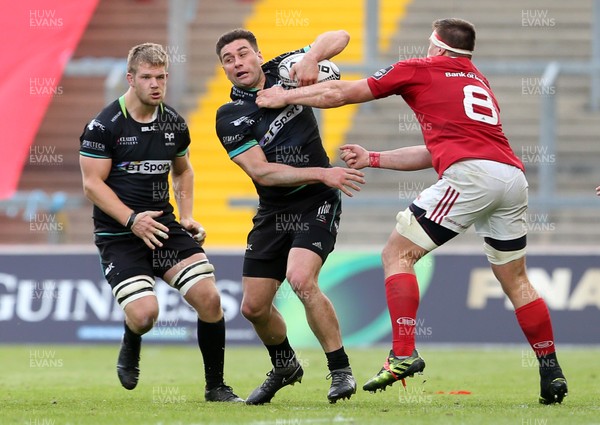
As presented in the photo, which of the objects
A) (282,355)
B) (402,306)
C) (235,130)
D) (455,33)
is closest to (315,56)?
(235,130)

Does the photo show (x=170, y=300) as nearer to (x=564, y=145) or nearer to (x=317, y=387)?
(x=317, y=387)

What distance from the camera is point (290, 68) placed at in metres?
8.06

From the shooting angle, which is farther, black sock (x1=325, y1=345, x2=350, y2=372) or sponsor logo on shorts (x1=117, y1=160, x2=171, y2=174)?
sponsor logo on shorts (x1=117, y1=160, x2=171, y2=174)

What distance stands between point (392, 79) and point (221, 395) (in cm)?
248

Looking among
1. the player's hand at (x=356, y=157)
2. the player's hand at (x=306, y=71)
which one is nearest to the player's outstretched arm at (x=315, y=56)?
the player's hand at (x=306, y=71)

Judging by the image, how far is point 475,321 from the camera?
43.6 feet

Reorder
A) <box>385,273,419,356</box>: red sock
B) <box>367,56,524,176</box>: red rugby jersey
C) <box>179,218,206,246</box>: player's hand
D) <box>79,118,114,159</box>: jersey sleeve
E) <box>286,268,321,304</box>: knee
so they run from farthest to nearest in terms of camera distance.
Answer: <box>179,218,206,246</box>: player's hand
<box>79,118,114,159</box>: jersey sleeve
<box>286,268,321,304</box>: knee
<box>367,56,524,176</box>: red rugby jersey
<box>385,273,419,356</box>: red sock

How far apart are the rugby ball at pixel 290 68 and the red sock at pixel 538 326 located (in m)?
2.05

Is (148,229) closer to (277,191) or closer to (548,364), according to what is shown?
(277,191)

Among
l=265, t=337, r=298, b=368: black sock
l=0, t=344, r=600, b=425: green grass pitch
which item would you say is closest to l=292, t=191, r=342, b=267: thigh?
l=265, t=337, r=298, b=368: black sock

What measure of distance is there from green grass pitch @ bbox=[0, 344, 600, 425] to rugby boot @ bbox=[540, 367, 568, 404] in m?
0.09

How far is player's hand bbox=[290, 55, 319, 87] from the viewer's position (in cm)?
785

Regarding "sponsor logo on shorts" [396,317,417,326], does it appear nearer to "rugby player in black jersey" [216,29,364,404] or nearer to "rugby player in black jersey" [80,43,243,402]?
"rugby player in black jersey" [216,29,364,404]

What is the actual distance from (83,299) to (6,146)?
3183 millimetres
